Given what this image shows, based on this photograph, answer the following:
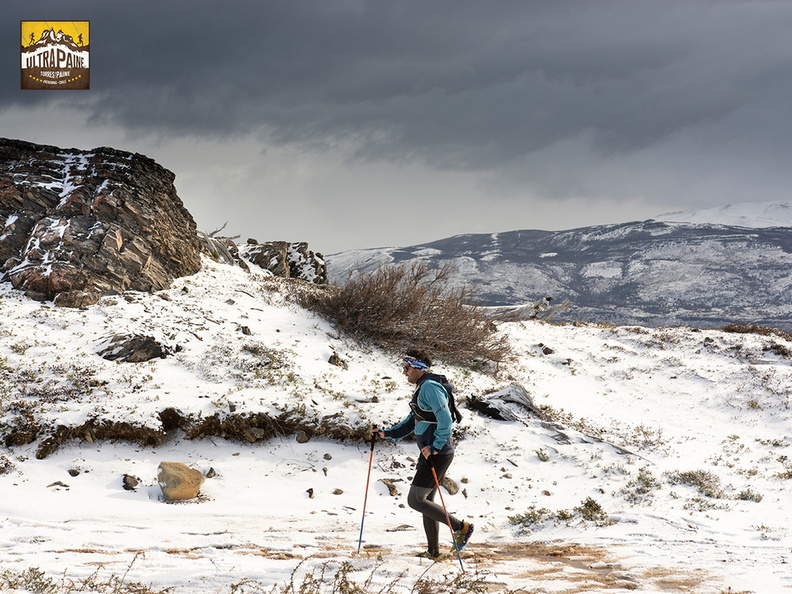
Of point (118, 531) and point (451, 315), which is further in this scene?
point (451, 315)

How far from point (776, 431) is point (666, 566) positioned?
9.76 m

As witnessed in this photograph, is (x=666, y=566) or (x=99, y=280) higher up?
(x=99, y=280)

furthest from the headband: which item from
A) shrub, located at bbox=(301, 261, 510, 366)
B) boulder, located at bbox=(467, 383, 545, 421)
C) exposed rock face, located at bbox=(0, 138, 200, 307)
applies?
exposed rock face, located at bbox=(0, 138, 200, 307)

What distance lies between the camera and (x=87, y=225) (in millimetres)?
13875

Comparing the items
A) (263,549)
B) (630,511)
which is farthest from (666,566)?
(263,549)

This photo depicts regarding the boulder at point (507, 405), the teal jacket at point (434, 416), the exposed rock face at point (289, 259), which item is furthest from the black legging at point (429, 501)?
the exposed rock face at point (289, 259)

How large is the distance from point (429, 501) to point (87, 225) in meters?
13.3

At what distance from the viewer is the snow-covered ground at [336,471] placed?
196 inches

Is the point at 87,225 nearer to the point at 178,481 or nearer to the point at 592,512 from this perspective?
the point at 178,481

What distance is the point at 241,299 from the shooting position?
576 inches

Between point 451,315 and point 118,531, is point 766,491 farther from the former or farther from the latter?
point 118,531

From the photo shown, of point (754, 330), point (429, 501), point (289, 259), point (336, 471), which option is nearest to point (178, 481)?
point (336, 471)

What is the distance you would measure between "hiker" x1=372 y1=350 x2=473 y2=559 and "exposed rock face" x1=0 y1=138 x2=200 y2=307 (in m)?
10.0

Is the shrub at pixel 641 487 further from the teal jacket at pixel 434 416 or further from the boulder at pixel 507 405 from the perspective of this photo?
the teal jacket at pixel 434 416
